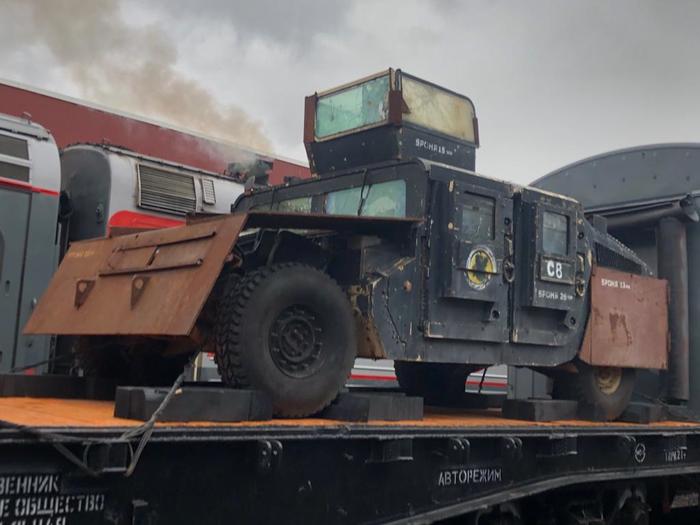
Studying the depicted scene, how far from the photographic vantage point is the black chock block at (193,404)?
363 centimetres

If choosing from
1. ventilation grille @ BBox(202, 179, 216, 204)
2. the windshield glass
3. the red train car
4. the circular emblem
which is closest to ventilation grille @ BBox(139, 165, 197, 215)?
ventilation grille @ BBox(202, 179, 216, 204)

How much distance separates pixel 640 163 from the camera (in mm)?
8141

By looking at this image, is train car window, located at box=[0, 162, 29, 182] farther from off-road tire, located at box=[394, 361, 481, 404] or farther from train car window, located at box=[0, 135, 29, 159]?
off-road tire, located at box=[394, 361, 481, 404]

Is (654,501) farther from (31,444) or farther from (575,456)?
(31,444)

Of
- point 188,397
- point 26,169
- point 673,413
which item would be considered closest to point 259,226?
point 188,397

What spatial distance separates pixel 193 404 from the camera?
3.72m

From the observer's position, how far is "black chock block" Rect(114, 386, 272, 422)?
143 inches

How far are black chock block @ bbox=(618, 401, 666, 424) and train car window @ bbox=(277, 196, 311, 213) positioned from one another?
3.04 meters

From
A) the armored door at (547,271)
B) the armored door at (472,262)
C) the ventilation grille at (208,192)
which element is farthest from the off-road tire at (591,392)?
the ventilation grille at (208,192)

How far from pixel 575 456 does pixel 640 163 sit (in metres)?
3.74

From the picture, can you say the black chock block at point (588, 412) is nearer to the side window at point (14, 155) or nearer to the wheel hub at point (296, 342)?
the wheel hub at point (296, 342)

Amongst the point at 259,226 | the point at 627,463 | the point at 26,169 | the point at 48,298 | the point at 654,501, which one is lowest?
the point at 654,501

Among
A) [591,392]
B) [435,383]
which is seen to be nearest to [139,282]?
[435,383]

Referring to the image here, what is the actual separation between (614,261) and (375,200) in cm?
238
